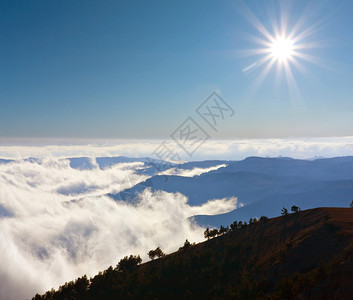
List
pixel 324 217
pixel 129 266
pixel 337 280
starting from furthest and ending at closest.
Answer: pixel 129 266
pixel 324 217
pixel 337 280

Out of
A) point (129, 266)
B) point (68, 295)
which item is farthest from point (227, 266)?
point (68, 295)

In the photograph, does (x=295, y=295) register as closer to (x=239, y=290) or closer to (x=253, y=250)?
(x=239, y=290)

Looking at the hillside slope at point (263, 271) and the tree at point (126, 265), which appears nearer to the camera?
the hillside slope at point (263, 271)

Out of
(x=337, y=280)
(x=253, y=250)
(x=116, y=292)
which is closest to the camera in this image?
(x=337, y=280)

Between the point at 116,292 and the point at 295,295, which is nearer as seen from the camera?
the point at 295,295

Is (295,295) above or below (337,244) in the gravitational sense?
below

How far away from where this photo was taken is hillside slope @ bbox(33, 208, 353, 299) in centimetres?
3581

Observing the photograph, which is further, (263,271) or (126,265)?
(126,265)

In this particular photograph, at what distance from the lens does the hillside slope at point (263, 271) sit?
117ft

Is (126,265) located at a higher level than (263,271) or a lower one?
higher

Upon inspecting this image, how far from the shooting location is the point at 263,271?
56375 millimetres

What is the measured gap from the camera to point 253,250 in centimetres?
7544

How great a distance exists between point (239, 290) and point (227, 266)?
889 inches

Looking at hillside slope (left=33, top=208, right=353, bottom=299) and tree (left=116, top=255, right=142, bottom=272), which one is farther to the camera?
tree (left=116, top=255, right=142, bottom=272)
